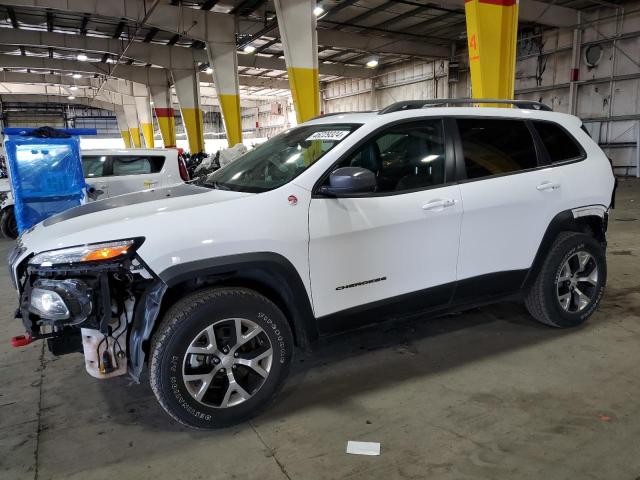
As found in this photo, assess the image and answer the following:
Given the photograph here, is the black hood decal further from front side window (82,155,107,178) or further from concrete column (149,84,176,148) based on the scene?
concrete column (149,84,176,148)

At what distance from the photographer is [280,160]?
3055 mm

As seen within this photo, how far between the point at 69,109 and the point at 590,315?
4655cm

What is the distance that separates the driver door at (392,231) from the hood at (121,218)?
573mm

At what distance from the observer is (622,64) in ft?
51.2

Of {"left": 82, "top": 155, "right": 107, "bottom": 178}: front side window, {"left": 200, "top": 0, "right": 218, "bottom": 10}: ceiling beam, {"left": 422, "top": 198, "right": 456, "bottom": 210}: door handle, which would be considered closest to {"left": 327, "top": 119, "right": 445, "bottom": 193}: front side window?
{"left": 422, "top": 198, "right": 456, "bottom": 210}: door handle

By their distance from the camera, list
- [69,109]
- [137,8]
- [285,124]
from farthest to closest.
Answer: [69,109] < [285,124] < [137,8]

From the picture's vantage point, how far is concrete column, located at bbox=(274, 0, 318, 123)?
10.4 metres

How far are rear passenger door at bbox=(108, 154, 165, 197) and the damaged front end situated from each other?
19.9 ft

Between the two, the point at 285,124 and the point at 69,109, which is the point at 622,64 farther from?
the point at 69,109

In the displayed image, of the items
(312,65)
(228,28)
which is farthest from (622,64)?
(228,28)

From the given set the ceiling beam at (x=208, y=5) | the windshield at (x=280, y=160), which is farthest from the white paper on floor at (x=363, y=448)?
the ceiling beam at (x=208, y=5)

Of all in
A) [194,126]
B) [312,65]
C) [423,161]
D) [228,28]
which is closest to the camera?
[423,161]

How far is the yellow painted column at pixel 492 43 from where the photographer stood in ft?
25.7

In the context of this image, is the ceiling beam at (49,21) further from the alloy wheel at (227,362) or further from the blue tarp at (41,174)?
the alloy wheel at (227,362)
